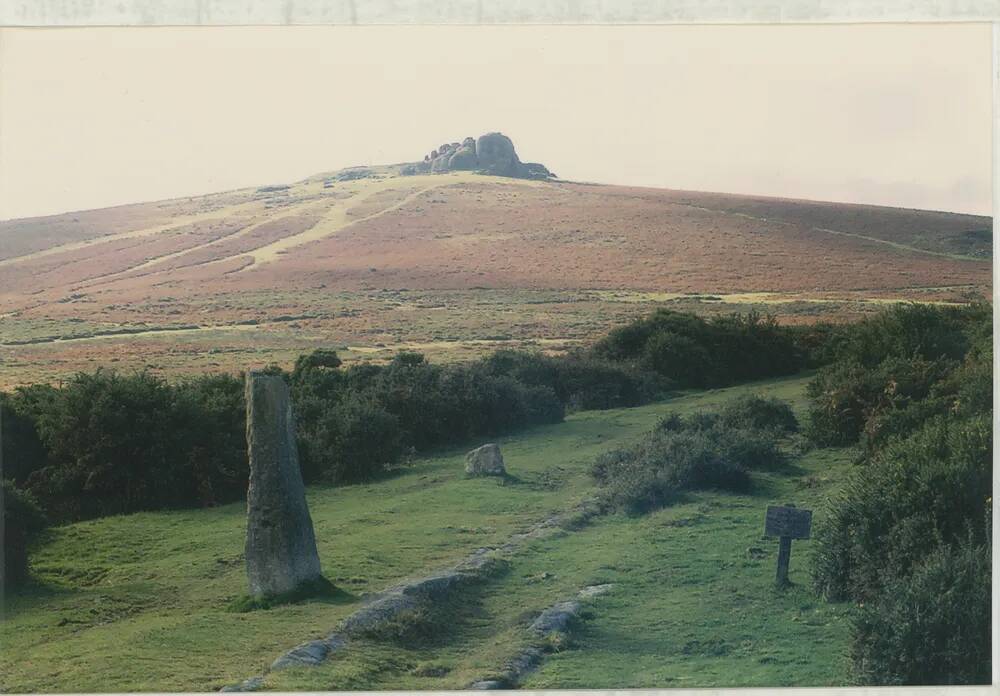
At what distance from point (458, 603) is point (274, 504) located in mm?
2803

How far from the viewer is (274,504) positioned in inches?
599

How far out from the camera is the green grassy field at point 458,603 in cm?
1291

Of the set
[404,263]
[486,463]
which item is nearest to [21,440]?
[486,463]

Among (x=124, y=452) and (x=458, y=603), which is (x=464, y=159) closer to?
(x=124, y=452)

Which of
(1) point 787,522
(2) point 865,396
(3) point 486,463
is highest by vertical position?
(2) point 865,396

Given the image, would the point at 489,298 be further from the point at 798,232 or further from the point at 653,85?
the point at 653,85

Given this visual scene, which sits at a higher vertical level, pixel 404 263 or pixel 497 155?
pixel 497 155

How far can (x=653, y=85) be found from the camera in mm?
24500

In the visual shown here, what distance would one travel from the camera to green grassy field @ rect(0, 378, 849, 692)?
12.9 m

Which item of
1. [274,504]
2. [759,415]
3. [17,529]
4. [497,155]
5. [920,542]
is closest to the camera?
[920,542]

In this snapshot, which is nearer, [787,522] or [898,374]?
[787,522]

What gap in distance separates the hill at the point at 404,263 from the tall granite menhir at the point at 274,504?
18063 millimetres

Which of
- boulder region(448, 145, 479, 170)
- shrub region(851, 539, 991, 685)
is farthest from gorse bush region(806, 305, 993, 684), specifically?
boulder region(448, 145, 479, 170)

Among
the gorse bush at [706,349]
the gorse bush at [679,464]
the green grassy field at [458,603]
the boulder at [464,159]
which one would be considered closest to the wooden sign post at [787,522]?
the green grassy field at [458,603]
